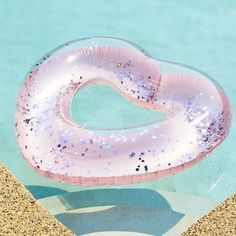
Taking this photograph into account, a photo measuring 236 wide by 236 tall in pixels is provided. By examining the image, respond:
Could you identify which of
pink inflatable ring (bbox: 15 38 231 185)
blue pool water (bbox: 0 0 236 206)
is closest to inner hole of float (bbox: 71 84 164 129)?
blue pool water (bbox: 0 0 236 206)

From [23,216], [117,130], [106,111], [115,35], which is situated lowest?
[23,216]

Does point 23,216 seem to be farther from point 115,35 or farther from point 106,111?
point 115,35

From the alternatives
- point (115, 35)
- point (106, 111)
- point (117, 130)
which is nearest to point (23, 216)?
point (117, 130)

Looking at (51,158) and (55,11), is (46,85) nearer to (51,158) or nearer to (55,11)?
(51,158)

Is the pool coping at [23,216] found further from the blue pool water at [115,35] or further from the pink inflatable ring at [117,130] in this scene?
the blue pool water at [115,35]

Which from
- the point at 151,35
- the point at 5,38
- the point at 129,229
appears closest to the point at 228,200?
the point at 129,229

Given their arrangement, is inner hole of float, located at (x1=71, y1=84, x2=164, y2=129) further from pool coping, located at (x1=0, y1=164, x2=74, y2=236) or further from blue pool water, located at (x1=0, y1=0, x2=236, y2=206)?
pool coping, located at (x1=0, y1=164, x2=74, y2=236)
